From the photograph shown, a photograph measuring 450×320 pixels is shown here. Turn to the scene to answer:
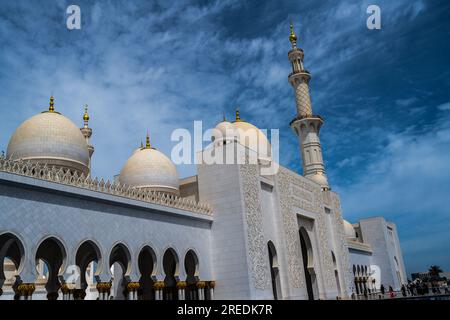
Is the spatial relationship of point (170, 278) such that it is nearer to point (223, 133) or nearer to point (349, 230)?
point (223, 133)

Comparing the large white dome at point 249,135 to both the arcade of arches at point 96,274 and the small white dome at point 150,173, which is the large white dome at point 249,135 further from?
the arcade of arches at point 96,274

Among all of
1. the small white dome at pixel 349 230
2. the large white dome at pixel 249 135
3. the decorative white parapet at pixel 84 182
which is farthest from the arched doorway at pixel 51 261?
the small white dome at pixel 349 230

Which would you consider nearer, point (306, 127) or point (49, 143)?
point (49, 143)

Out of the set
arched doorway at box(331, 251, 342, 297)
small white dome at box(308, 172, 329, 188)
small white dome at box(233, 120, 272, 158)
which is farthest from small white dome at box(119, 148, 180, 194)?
small white dome at box(308, 172, 329, 188)

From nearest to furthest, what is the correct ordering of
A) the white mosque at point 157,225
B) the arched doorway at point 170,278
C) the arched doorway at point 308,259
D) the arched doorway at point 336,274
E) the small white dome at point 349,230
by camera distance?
the white mosque at point 157,225
the arched doorway at point 170,278
the arched doorway at point 308,259
the arched doorway at point 336,274
the small white dome at point 349,230

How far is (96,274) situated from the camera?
9.53 m

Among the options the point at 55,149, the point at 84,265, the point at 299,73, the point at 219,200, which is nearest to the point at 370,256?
the point at 299,73

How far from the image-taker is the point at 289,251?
1517 cm

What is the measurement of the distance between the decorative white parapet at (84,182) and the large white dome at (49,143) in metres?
0.35

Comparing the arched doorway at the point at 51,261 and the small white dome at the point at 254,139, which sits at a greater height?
the small white dome at the point at 254,139

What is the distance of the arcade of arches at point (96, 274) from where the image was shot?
876cm

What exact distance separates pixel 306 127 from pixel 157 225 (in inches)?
540

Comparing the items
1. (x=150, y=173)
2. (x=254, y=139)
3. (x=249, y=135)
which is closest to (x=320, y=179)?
(x=254, y=139)

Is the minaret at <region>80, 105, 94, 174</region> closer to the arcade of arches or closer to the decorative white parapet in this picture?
the arcade of arches
